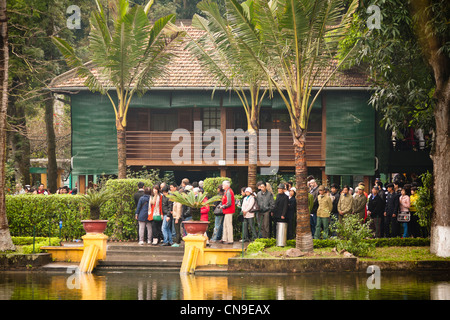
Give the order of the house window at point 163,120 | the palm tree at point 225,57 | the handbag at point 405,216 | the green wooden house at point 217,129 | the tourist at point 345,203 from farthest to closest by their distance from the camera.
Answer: the house window at point 163,120 → the green wooden house at point 217,129 → the handbag at point 405,216 → the tourist at point 345,203 → the palm tree at point 225,57

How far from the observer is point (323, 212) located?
Result: 18000 mm

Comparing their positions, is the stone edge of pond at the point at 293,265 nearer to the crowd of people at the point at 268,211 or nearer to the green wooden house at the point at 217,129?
the crowd of people at the point at 268,211

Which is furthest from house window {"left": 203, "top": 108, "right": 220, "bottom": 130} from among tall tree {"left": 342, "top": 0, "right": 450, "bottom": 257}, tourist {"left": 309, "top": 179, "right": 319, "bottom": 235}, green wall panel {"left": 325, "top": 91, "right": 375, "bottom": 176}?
tall tree {"left": 342, "top": 0, "right": 450, "bottom": 257}

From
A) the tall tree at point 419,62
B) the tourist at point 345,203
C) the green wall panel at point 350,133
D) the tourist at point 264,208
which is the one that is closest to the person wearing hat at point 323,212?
the tourist at point 345,203

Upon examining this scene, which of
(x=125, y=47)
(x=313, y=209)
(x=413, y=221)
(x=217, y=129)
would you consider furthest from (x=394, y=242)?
(x=217, y=129)

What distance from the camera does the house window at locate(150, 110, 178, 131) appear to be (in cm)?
2806

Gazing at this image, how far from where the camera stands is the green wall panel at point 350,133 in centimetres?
2586

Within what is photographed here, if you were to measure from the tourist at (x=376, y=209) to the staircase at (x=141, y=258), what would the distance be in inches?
228

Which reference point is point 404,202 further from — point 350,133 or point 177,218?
point 350,133

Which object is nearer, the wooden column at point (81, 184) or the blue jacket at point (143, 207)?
the blue jacket at point (143, 207)

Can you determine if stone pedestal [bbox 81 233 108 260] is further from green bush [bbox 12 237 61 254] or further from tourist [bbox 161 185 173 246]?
tourist [bbox 161 185 173 246]

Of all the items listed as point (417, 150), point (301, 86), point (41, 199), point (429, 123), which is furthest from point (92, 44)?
point (417, 150)

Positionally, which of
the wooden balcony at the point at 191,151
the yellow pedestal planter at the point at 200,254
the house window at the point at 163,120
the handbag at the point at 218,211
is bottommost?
the yellow pedestal planter at the point at 200,254

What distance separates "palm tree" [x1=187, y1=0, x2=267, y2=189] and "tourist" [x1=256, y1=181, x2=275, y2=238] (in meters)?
3.34
